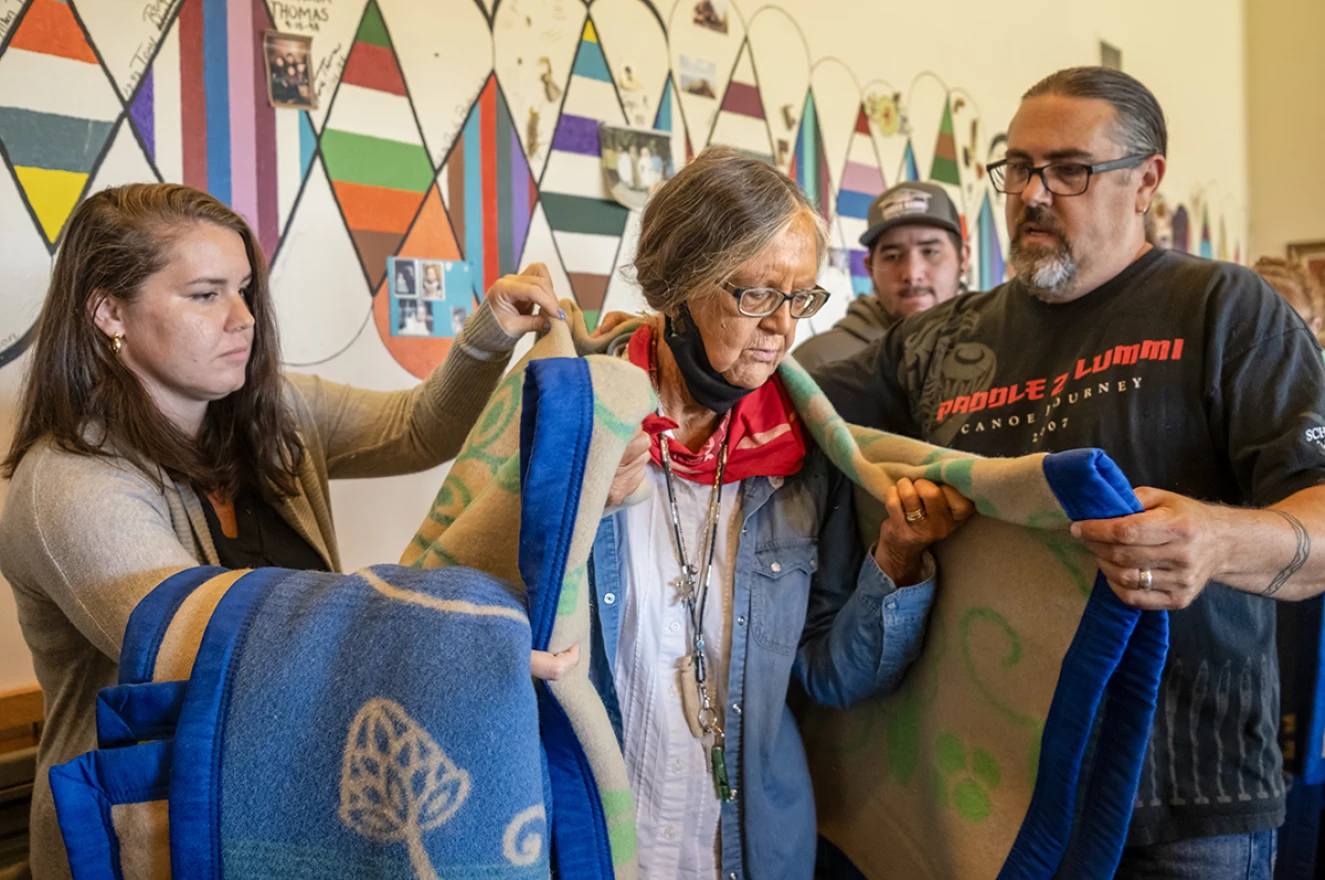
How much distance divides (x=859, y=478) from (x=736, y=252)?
0.33 metres

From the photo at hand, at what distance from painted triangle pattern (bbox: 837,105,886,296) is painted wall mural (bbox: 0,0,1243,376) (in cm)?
21

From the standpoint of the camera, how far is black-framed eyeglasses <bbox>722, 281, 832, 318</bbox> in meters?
1.22

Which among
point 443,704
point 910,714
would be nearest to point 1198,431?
point 910,714

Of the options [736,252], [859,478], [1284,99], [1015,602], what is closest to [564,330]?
[736,252]

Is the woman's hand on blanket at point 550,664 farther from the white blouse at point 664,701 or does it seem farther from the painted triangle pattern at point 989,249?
the painted triangle pattern at point 989,249

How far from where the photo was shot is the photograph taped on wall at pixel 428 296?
83.0 inches

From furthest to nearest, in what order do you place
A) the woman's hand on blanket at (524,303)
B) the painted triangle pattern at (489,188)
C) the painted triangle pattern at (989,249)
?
the painted triangle pattern at (989,249) < the painted triangle pattern at (489,188) < the woman's hand on blanket at (524,303)

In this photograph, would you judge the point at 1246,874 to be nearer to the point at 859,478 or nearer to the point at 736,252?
the point at 859,478

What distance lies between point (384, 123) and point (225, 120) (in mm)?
343

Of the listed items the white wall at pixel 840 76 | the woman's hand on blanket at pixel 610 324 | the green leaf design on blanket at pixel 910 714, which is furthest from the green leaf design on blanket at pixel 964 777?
the white wall at pixel 840 76

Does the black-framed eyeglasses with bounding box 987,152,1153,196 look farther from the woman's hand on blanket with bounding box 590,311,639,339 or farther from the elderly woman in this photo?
the woman's hand on blanket with bounding box 590,311,639,339

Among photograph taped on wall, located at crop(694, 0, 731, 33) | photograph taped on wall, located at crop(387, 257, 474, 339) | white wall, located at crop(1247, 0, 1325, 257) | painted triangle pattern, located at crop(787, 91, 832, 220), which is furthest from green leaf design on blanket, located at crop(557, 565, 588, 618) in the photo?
white wall, located at crop(1247, 0, 1325, 257)

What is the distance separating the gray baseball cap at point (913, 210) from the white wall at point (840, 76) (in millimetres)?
599

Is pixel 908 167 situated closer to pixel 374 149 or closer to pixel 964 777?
pixel 374 149
